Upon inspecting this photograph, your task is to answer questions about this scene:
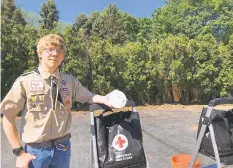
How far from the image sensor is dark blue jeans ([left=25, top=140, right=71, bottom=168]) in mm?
1859

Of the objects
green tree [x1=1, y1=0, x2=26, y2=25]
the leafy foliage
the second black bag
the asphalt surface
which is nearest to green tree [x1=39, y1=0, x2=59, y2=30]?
green tree [x1=1, y1=0, x2=26, y2=25]

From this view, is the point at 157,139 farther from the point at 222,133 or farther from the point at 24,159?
the point at 24,159

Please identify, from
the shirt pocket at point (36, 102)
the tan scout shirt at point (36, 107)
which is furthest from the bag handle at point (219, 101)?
the shirt pocket at point (36, 102)

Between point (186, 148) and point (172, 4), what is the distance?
82.4ft

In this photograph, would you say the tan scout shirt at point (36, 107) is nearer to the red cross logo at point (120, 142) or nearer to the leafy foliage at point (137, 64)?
the red cross logo at point (120, 142)

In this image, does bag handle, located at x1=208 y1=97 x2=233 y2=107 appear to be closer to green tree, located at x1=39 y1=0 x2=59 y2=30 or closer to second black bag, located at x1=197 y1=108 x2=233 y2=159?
second black bag, located at x1=197 y1=108 x2=233 y2=159

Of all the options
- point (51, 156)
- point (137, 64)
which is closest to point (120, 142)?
point (51, 156)

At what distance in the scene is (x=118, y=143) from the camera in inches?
84.8

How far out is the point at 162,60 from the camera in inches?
361

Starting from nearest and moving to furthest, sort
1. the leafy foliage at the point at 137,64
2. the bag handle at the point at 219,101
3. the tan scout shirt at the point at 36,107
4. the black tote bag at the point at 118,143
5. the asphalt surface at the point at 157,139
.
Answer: the tan scout shirt at the point at 36,107, the black tote bag at the point at 118,143, the bag handle at the point at 219,101, the asphalt surface at the point at 157,139, the leafy foliage at the point at 137,64

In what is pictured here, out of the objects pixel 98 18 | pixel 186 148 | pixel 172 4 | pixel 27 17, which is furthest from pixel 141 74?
pixel 27 17

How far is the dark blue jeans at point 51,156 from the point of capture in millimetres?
1859

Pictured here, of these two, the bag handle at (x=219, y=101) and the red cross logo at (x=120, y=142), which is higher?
the bag handle at (x=219, y=101)

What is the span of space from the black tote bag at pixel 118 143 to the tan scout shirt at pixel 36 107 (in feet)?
1.17
